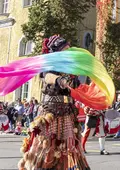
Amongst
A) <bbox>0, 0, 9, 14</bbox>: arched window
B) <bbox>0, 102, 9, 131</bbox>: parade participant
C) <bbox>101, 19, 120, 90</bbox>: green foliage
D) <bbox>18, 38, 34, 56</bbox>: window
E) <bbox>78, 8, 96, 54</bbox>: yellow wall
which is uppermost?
<bbox>0, 0, 9, 14</bbox>: arched window

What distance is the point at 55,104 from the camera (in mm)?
5953

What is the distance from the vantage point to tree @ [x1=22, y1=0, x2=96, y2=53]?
24.4 metres

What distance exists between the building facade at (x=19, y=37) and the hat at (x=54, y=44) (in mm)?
22382

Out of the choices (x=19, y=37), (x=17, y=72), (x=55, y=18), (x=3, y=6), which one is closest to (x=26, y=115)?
(x=55, y=18)

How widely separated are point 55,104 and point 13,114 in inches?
576

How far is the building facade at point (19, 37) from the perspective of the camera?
29480mm

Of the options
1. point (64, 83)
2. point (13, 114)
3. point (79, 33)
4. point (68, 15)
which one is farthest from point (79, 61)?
point (79, 33)

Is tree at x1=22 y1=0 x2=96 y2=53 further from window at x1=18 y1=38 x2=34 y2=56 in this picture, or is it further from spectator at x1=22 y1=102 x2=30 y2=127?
spectator at x1=22 y1=102 x2=30 y2=127

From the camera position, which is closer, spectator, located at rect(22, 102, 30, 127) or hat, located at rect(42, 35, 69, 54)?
hat, located at rect(42, 35, 69, 54)

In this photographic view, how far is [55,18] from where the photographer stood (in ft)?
80.4

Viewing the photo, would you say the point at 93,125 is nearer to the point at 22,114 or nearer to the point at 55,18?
the point at 22,114

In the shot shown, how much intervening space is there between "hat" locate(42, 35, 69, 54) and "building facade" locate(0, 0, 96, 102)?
73.4 ft

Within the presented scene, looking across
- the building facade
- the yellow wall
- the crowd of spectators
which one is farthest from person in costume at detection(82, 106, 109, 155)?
the yellow wall

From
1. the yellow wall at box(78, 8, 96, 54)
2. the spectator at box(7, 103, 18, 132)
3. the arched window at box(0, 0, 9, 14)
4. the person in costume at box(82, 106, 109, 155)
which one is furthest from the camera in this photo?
the arched window at box(0, 0, 9, 14)
